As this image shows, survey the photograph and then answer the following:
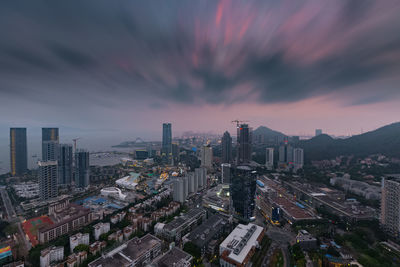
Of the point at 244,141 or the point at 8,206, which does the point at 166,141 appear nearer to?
the point at 244,141

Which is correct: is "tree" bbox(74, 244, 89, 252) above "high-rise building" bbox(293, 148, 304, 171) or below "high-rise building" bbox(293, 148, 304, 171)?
below

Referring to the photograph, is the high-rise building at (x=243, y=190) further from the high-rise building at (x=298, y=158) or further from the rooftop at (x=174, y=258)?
the high-rise building at (x=298, y=158)

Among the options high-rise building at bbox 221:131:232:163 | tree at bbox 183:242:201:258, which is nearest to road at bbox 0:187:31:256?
tree at bbox 183:242:201:258

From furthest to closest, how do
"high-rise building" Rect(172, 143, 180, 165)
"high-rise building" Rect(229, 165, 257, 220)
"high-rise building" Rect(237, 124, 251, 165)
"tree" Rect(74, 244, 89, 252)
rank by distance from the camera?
"high-rise building" Rect(172, 143, 180, 165)
"high-rise building" Rect(237, 124, 251, 165)
"high-rise building" Rect(229, 165, 257, 220)
"tree" Rect(74, 244, 89, 252)

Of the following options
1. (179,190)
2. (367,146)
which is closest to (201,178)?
(179,190)

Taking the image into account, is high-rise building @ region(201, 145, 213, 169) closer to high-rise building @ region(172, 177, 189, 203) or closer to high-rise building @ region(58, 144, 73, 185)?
high-rise building @ region(172, 177, 189, 203)

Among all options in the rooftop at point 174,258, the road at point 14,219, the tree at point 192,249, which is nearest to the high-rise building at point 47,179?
the road at point 14,219

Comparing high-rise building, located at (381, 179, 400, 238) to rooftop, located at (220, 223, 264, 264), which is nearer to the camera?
rooftop, located at (220, 223, 264, 264)
